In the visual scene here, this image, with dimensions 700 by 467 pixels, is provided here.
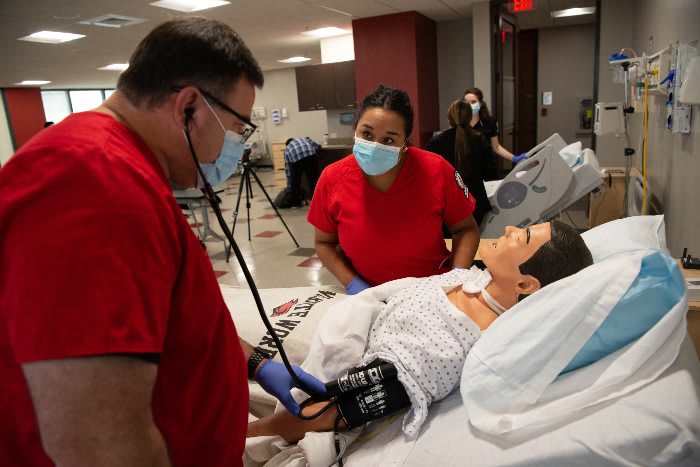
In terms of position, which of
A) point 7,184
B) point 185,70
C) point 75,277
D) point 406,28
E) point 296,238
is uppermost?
point 406,28

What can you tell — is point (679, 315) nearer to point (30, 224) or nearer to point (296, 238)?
point (30, 224)

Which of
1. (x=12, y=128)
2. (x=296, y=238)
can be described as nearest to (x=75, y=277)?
(x=296, y=238)

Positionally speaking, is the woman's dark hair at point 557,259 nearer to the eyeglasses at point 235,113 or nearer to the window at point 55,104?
the eyeglasses at point 235,113

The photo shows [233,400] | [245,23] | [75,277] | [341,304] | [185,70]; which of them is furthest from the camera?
[245,23]

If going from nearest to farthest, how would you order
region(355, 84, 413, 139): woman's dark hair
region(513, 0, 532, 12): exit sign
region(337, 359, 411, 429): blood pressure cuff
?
region(337, 359, 411, 429): blood pressure cuff, region(355, 84, 413, 139): woman's dark hair, region(513, 0, 532, 12): exit sign

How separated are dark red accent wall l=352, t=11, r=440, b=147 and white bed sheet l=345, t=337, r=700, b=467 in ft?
17.3

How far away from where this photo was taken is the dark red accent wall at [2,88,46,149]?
439 inches

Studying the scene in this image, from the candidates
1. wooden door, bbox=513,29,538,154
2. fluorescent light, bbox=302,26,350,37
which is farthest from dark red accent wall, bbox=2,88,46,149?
wooden door, bbox=513,29,538,154

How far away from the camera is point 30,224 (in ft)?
1.75

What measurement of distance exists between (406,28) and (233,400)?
5821mm

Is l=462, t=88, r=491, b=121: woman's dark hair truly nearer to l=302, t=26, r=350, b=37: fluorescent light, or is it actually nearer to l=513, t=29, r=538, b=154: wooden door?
l=302, t=26, r=350, b=37: fluorescent light

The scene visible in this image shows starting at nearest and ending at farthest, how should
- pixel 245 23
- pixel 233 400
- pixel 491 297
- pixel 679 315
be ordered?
pixel 233 400, pixel 679 315, pixel 491 297, pixel 245 23

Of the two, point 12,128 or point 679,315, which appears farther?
point 12,128

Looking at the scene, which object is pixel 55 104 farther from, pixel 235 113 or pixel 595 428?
pixel 595 428
